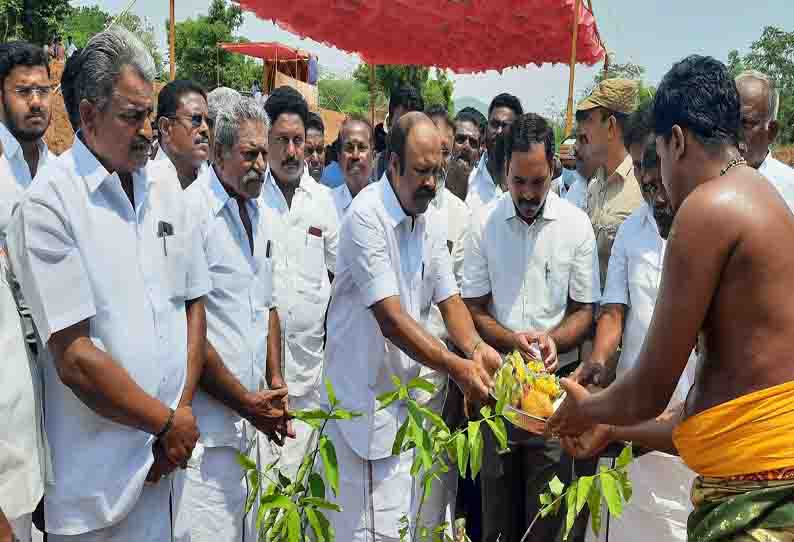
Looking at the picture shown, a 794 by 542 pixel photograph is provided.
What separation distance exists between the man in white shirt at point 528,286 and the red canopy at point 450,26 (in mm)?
4369

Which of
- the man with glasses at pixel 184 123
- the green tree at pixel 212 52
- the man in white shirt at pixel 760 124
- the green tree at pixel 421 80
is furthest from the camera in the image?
the green tree at pixel 212 52

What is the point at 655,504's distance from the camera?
3514 mm

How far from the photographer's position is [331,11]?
839 cm

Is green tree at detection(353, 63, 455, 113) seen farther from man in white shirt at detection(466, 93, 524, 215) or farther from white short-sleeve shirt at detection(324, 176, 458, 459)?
white short-sleeve shirt at detection(324, 176, 458, 459)

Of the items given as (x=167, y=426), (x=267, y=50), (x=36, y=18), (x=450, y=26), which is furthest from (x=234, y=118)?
(x=36, y=18)

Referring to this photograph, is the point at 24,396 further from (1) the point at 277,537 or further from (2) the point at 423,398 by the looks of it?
(2) the point at 423,398

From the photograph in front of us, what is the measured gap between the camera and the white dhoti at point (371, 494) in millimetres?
3582

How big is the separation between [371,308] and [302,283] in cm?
168

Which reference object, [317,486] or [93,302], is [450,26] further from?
[317,486]

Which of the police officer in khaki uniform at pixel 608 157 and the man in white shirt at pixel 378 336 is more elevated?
the police officer in khaki uniform at pixel 608 157

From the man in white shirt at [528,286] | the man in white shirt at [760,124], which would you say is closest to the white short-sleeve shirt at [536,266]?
the man in white shirt at [528,286]

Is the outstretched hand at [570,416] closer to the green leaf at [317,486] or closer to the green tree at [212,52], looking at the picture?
the green leaf at [317,486]

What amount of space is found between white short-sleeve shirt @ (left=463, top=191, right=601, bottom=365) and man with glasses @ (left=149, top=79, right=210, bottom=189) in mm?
1689

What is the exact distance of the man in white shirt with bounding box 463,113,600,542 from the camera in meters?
3.87
